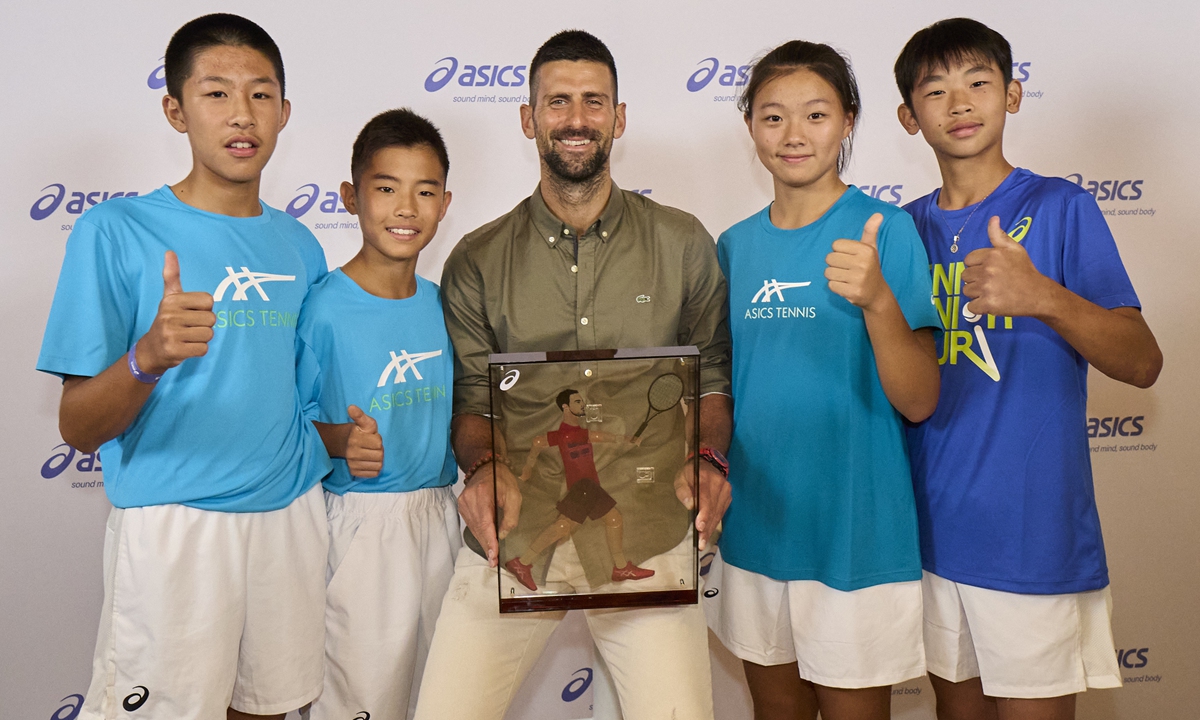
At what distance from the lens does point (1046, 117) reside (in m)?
3.04

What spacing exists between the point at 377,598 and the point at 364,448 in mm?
361

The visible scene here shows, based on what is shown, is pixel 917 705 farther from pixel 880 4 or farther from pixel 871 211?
pixel 880 4

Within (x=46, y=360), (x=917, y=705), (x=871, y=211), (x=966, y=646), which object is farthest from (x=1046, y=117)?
(x=46, y=360)

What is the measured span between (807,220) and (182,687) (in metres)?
1.73

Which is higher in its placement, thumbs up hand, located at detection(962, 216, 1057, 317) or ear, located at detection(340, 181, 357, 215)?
ear, located at detection(340, 181, 357, 215)

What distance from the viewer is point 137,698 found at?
1.71 m

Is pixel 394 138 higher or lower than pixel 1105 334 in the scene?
higher

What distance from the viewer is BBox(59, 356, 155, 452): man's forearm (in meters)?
1.58

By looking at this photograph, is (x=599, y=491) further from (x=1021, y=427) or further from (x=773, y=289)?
(x=1021, y=427)

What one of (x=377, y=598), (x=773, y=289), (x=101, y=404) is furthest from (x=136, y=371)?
(x=773, y=289)

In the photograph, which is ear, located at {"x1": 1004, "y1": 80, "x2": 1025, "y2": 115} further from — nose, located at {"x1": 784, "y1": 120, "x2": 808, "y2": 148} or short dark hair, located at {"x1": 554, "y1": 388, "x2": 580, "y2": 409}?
short dark hair, located at {"x1": 554, "y1": 388, "x2": 580, "y2": 409}

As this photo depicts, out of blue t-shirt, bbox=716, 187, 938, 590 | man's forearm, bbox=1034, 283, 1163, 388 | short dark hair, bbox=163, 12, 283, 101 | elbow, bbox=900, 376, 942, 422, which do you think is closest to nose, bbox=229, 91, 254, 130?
short dark hair, bbox=163, 12, 283, 101

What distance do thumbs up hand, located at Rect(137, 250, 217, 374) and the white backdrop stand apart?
55.5 inches

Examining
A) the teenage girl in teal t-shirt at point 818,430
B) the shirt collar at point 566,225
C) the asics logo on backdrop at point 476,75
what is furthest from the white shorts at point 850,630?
the asics logo on backdrop at point 476,75
